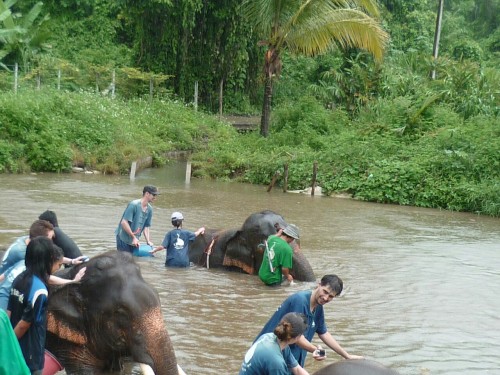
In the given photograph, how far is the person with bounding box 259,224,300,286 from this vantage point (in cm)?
997

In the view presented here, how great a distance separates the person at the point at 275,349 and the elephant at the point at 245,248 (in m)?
5.58

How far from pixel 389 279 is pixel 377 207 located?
8.32m

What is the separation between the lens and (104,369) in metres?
6.81

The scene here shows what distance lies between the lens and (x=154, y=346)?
614 centimetres

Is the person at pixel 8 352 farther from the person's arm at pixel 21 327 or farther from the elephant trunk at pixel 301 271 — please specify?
the elephant trunk at pixel 301 271

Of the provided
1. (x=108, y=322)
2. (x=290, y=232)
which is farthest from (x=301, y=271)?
(x=108, y=322)

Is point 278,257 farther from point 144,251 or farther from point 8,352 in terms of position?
point 8,352

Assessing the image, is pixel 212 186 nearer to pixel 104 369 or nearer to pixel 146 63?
pixel 146 63

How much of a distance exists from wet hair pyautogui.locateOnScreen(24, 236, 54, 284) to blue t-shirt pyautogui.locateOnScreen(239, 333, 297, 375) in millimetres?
1469

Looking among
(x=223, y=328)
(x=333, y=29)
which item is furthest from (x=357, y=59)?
(x=223, y=328)

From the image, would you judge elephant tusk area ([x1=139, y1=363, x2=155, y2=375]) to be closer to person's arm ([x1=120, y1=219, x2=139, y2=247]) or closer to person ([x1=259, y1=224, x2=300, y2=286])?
person ([x1=259, y1=224, x2=300, y2=286])

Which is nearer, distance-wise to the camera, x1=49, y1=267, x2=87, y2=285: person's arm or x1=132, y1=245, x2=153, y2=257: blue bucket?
x1=49, y1=267, x2=87, y2=285: person's arm

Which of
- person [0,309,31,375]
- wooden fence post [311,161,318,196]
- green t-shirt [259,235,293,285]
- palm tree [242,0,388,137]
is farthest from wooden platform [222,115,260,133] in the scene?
person [0,309,31,375]

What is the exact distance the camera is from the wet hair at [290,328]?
5.34 m
